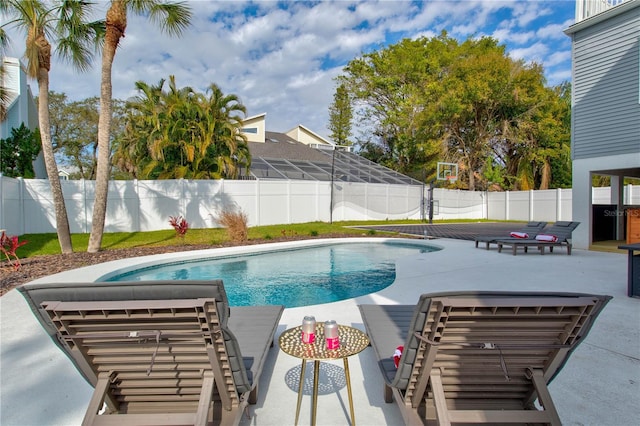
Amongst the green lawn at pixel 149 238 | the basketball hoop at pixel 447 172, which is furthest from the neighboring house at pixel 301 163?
the green lawn at pixel 149 238

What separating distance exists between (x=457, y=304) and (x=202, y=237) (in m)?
12.2

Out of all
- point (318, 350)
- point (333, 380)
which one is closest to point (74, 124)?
point (333, 380)

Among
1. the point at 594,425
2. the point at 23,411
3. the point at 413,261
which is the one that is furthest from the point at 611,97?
the point at 23,411

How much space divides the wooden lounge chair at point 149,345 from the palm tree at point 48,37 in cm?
944

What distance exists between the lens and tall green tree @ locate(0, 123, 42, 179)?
1393 cm

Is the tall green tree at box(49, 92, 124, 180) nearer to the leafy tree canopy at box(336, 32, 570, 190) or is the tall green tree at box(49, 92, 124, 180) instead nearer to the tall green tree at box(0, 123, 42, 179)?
the tall green tree at box(0, 123, 42, 179)

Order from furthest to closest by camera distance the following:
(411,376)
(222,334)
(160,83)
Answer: (160,83) → (411,376) → (222,334)

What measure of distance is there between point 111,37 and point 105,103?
1.69 meters

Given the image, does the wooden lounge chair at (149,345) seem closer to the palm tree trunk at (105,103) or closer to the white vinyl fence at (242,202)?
the palm tree trunk at (105,103)

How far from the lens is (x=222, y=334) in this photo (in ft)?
5.38

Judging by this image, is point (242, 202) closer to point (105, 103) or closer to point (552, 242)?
point (105, 103)

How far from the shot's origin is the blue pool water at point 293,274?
21.5 feet

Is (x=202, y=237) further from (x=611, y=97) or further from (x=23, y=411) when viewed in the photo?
(x=611, y=97)

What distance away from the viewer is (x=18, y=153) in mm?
14305
